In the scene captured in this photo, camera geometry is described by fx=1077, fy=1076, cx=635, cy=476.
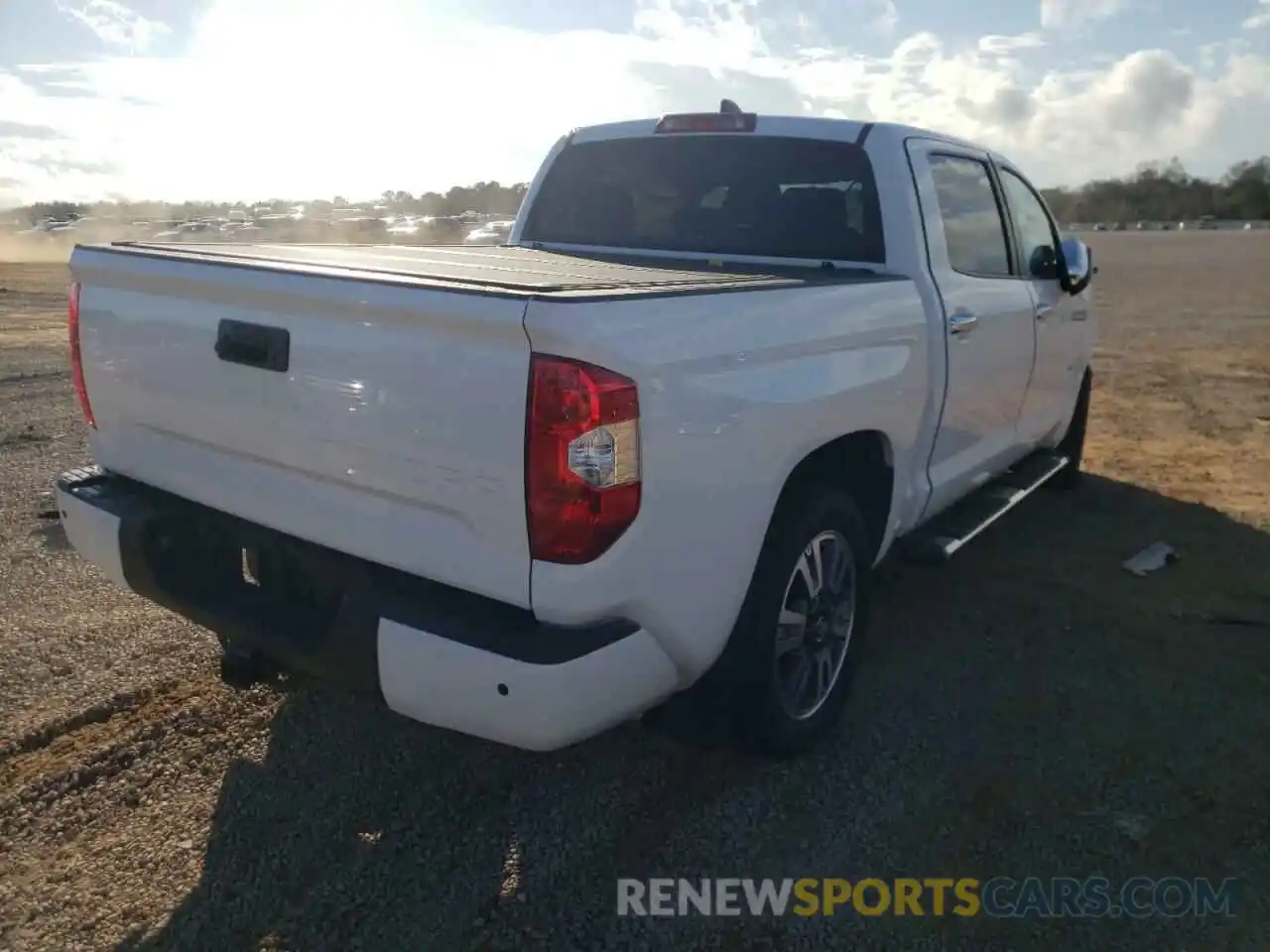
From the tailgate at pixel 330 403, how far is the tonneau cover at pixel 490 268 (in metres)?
0.10

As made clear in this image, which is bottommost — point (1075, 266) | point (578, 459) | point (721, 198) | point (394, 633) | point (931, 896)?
point (931, 896)

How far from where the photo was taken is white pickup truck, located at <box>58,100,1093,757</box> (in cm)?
235

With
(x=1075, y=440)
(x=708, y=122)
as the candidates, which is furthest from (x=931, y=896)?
(x=1075, y=440)

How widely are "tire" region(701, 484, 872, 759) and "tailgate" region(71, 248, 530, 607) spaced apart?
809 mm

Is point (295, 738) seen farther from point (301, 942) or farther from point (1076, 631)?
point (1076, 631)

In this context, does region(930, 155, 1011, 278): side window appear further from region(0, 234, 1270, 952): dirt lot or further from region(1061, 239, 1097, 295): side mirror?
region(0, 234, 1270, 952): dirt lot

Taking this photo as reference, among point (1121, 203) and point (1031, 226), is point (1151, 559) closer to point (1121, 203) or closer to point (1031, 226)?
point (1031, 226)

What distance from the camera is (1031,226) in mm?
5438

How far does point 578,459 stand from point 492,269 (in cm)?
106

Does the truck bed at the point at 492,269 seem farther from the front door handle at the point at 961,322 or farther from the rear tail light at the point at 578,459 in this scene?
the front door handle at the point at 961,322

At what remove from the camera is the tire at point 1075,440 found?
645 centimetres

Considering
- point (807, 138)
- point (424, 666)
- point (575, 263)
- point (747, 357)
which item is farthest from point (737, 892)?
point (807, 138)

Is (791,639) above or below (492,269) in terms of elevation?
below

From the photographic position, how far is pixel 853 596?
11.5ft
